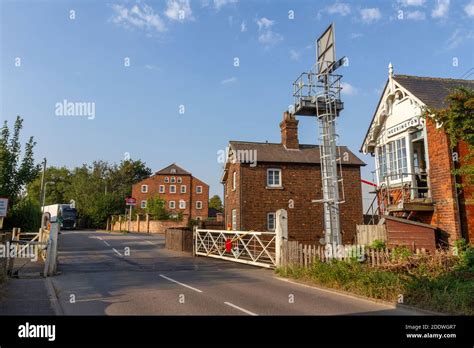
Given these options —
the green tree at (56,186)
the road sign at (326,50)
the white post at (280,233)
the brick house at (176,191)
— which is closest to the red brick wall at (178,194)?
the brick house at (176,191)

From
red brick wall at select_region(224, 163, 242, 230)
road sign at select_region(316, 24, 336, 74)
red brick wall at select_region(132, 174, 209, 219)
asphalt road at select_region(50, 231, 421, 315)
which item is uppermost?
road sign at select_region(316, 24, 336, 74)

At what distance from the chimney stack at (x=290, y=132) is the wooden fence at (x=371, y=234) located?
13829mm

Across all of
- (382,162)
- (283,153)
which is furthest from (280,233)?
(283,153)

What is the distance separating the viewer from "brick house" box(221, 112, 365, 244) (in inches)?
1035

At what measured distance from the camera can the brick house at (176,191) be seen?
68250 mm

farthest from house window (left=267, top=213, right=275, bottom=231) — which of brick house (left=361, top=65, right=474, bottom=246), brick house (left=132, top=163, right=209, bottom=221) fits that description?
brick house (left=132, top=163, right=209, bottom=221)

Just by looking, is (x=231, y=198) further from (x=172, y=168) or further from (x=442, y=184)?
(x=172, y=168)

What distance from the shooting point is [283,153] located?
92.4 ft

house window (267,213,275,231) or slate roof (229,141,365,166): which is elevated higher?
slate roof (229,141,365,166)

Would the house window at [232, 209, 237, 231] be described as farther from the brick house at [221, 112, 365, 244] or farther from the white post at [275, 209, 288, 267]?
the white post at [275, 209, 288, 267]

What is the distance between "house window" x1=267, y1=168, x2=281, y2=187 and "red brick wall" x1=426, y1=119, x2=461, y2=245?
13.3 m

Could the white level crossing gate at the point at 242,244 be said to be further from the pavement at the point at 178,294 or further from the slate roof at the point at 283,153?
the slate roof at the point at 283,153

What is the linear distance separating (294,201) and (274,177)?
222cm
